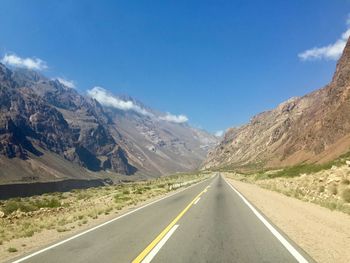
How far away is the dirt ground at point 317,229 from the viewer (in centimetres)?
998

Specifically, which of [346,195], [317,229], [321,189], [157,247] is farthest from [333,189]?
[157,247]

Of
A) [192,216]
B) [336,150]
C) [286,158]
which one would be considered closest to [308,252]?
[192,216]

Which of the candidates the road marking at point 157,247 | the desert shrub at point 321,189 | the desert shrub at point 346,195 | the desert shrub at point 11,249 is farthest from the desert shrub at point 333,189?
the desert shrub at point 11,249

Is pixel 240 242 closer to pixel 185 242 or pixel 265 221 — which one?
pixel 185 242

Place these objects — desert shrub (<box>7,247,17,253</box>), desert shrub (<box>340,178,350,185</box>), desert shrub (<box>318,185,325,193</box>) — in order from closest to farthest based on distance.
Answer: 1. desert shrub (<box>7,247,17,253</box>)
2. desert shrub (<box>340,178,350,185</box>)
3. desert shrub (<box>318,185,325,193</box>)

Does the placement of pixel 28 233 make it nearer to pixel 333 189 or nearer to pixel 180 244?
pixel 180 244

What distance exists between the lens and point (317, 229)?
44.7 ft

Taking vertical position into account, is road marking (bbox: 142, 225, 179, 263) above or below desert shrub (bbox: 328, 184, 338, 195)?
below

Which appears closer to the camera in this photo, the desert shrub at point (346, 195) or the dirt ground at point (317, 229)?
Result: the dirt ground at point (317, 229)

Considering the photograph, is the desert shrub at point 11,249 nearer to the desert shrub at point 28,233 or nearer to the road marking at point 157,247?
the desert shrub at point 28,233

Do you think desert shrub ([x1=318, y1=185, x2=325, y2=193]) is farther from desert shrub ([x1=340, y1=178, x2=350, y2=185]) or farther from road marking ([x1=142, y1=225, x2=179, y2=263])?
road marking ([x1=142, y1=225, x2=179, y2=263])

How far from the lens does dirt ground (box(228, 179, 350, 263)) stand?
9977mm

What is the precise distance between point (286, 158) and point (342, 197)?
376 feet

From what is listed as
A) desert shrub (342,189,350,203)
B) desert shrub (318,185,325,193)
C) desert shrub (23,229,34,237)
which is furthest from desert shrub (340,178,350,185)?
desert shrub (23,229,34,237)
